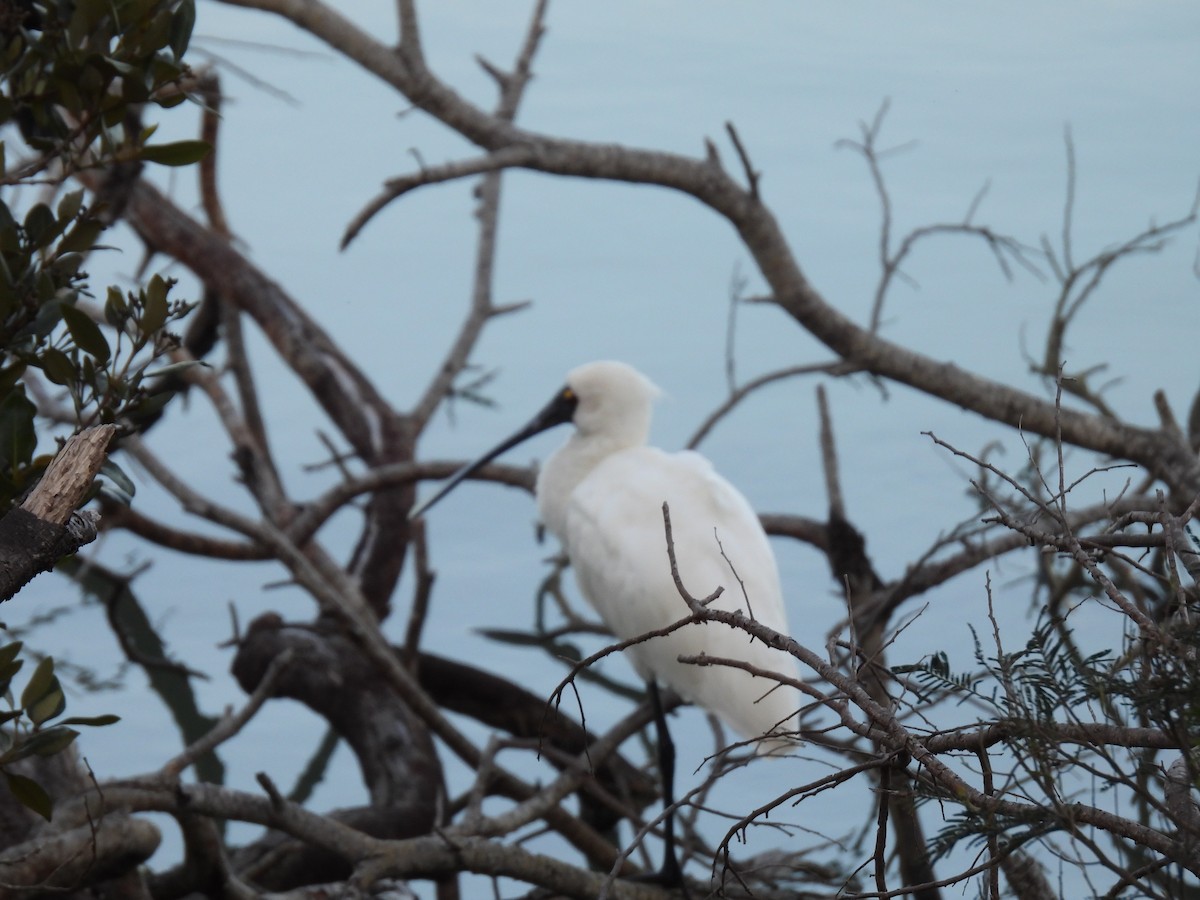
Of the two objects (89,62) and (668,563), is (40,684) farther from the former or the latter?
(668,563)

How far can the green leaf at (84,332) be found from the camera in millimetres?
977

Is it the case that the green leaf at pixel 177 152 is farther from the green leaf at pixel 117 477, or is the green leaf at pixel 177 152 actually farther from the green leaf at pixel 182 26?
the green leaf at pixel 117 477

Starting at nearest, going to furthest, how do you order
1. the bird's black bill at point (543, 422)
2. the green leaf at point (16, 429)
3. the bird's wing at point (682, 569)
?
the green leaf at point (16, 429) → the bird's wing at point (682, 569) → the bird's black bill at point (543, 422)

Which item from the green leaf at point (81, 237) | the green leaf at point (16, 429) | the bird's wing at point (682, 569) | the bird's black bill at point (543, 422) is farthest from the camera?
the bird's black bill at point (543, 422)

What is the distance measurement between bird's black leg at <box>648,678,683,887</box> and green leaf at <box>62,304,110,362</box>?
4.80 ft

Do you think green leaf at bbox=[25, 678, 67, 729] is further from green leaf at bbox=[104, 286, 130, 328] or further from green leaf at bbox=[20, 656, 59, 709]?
green leaf at bbox=[104, 286, 130, 328]

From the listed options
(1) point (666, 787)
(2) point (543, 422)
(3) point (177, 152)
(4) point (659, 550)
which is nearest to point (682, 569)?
(4) point (659, 550)

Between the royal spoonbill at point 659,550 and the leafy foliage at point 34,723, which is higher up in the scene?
the royal spoonbill at point 659,550

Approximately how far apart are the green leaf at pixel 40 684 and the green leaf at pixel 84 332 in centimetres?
21

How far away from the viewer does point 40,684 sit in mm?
1015

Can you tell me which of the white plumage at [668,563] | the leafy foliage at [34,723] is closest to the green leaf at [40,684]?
the leafy foliage at [34,723]

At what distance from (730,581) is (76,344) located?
1363 millimetres

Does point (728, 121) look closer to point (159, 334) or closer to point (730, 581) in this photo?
point (730, 581)

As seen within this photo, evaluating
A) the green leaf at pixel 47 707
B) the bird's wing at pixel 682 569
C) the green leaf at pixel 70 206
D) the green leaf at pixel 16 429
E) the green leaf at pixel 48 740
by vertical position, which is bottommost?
the green leaf at pixel 48 740
